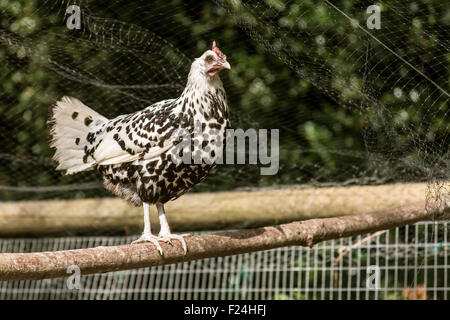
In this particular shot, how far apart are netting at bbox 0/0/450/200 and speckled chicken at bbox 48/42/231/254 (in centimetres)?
41

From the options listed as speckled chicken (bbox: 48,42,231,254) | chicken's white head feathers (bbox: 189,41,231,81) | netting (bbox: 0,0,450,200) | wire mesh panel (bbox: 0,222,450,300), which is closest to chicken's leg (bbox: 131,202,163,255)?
speckled chicken (bbox: 48,42,231,254)

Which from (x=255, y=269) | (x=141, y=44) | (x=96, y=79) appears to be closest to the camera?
(x=141, y=44)

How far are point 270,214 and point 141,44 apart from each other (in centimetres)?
143

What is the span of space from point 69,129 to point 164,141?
77 cm

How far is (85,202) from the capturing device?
453 cm

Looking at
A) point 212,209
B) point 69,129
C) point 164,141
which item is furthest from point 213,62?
point 212,209

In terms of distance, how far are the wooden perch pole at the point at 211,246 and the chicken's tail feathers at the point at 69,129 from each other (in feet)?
2.78

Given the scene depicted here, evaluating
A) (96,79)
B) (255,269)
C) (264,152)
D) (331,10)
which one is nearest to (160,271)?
(255,269)

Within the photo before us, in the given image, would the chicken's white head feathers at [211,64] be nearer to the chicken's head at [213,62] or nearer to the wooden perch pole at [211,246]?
the chicken's head at [213,62]

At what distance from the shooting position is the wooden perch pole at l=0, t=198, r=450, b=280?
7.09 ft

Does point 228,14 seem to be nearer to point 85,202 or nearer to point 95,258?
point 95,258

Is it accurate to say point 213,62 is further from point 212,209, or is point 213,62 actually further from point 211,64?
point 212,209

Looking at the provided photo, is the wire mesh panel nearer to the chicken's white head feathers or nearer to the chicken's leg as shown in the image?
the chicken's leg

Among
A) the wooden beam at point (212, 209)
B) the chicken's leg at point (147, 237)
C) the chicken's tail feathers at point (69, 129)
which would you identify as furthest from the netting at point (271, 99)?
the chicken's leg at point (147, 237)
